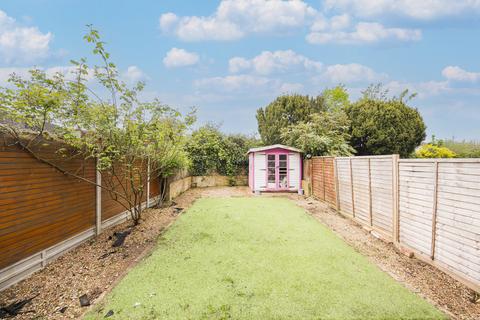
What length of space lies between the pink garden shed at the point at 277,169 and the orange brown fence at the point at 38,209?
25.3 ft

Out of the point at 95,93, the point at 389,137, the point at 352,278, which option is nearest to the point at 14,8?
the point at 95,93

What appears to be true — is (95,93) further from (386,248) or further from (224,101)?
(224,101)

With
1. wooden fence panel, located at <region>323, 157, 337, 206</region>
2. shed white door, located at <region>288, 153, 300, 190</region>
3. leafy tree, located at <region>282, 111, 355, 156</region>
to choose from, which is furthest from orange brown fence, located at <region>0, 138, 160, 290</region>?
leafy tree, located at <region>282, 111, 355, 156</region>

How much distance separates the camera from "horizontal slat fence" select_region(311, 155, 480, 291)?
2.90m

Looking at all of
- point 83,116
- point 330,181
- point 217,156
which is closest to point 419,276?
point 330,181

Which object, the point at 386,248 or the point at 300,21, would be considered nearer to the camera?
the point at 386,248

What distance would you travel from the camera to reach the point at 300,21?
1165 cm

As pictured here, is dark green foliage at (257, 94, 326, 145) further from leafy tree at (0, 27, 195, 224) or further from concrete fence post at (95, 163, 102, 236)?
concrete fence post at (95, 163, 102, 236)

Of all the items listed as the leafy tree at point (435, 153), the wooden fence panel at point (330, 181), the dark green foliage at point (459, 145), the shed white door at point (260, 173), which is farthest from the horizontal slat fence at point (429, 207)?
the dark green foliage at point (459, 145)

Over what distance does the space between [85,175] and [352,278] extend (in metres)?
4.98

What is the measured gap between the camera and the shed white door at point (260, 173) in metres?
11.1

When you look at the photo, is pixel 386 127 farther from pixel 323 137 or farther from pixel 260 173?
pixel 260 173

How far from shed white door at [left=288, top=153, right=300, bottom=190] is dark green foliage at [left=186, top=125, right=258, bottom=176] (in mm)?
3547

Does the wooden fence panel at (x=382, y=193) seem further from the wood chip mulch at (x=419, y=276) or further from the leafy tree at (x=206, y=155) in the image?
the leafy tree at (x=206, y=155)
